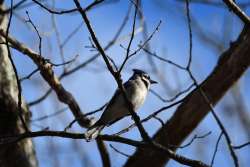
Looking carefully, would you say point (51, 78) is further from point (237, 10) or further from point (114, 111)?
point (237, 10)

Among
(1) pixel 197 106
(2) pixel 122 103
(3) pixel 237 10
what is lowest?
(3) pixel 237 10

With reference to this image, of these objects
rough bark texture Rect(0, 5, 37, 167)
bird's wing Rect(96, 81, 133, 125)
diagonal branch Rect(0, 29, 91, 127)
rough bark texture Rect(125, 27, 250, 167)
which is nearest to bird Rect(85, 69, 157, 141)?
bird's wing Rect(96, 81, 133, 125)

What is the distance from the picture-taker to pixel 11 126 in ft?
15.3

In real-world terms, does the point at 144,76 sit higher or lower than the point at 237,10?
higher

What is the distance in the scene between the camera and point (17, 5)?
5.20 m

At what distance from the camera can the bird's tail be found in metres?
3.76

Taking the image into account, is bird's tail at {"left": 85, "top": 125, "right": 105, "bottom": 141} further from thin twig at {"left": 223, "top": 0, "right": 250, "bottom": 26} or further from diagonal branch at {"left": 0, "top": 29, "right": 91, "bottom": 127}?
thin twig at {"left": 223, "top": 0, "right": 250, "bottom": 26}

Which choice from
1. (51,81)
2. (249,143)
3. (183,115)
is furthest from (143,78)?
(249,143)

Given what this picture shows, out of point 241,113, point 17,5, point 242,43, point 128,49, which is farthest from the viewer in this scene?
point 241,113

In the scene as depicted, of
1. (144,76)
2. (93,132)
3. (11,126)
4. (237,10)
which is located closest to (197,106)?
(144,76)

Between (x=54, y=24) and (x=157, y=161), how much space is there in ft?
5.16

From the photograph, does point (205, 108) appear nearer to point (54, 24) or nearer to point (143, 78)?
point (143, 78)

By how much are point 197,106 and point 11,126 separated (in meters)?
1.59

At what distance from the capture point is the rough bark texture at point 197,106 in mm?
4875
